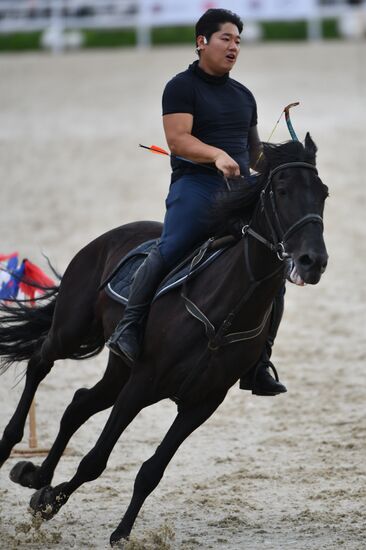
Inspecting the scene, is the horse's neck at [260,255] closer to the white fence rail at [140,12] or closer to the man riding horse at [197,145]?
the man riding horse at [197,145]

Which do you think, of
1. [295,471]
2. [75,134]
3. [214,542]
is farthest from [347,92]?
[214,542]

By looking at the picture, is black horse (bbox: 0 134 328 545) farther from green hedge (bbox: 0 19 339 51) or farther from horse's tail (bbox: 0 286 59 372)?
green hedge (bbox: 0 19 339 51)

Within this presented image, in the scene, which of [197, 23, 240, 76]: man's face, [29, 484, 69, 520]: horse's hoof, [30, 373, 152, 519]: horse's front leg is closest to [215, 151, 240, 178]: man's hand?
[197, 23, 240, 76]: man's face

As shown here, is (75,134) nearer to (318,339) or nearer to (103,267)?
(318,339)

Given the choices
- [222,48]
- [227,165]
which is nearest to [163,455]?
[227,165]

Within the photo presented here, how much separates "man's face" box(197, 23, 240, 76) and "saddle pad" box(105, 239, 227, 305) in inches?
36.6

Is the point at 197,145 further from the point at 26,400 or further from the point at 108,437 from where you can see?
the point at 26,400

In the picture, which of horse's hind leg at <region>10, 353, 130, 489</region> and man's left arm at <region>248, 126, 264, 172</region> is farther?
horse's hind leg at <region>10, 353, 130, 489</region>

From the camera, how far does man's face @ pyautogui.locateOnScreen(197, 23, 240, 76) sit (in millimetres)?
5590

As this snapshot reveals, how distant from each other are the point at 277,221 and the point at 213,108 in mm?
884

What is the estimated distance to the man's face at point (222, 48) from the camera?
5590mm

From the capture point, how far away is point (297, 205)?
4941 millimetres

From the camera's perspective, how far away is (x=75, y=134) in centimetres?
1927

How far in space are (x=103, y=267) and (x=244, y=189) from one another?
56.8 inches
